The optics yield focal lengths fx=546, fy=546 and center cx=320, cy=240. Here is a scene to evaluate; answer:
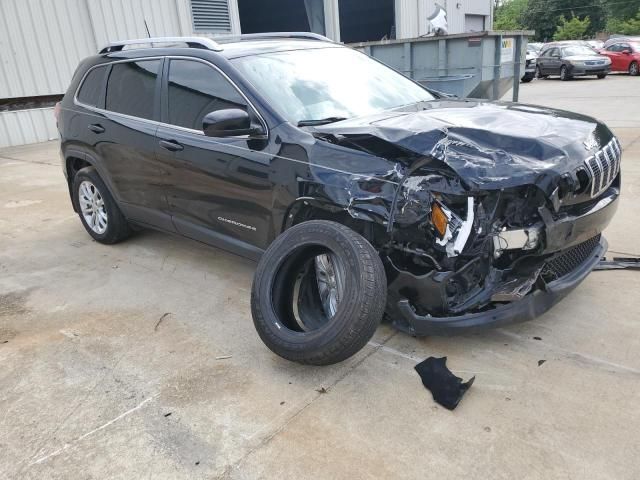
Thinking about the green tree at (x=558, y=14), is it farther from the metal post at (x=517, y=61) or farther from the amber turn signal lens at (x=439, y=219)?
the amber turn signal lens at (x=439, y=219)

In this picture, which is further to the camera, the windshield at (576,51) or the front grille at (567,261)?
the windshield at (576,51)

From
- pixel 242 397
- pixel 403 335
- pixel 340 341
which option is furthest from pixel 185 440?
pixel 403 335

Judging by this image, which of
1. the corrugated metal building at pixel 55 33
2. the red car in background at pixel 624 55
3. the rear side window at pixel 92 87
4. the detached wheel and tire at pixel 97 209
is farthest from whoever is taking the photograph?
the red car in background at pixel 624 55

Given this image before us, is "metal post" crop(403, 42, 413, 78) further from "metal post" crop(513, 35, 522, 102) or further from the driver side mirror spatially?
the driver side mirror

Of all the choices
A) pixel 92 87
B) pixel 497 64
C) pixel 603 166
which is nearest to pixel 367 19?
pixel 497 64

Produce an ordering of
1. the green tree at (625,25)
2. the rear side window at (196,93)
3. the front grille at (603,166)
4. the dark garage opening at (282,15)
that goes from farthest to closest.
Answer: the green tree at (625,25)
the dark garage opening at (282,15)
the rear side window at (196,93)
the front grille at (603,166)

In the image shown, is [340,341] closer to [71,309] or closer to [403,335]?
[403,335]

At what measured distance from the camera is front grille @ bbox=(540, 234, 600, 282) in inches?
118

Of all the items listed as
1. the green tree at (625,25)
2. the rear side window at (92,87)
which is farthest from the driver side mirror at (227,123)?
the green tree at (625,25)

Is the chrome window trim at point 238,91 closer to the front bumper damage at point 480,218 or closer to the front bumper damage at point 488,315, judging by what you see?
the front bumper damage at point 480,218

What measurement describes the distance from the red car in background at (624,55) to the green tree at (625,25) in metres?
29.6

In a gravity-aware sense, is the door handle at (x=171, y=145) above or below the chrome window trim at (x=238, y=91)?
below

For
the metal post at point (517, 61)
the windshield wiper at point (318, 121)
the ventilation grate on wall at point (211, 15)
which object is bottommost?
the metal post at point (517, 61)

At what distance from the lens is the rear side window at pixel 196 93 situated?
3.73m
